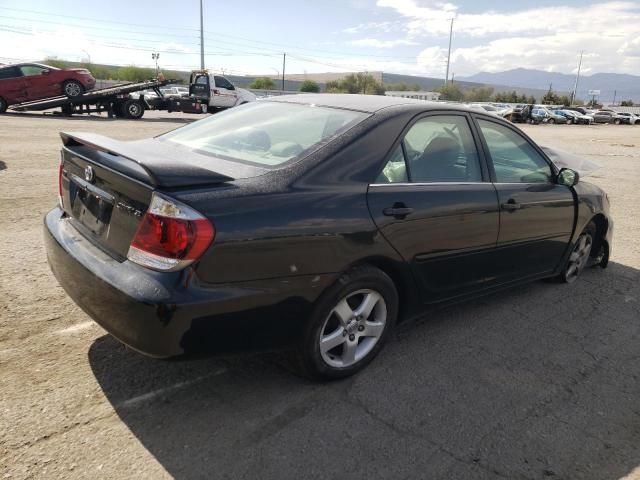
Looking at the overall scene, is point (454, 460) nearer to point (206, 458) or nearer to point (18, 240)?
point (206, 458)

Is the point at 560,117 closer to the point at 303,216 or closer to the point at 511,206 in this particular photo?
the point at 511,206

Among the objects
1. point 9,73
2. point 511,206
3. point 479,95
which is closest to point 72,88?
point 9,73

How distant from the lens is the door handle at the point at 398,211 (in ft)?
9.64

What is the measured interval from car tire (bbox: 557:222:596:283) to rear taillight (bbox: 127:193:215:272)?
3.60 m

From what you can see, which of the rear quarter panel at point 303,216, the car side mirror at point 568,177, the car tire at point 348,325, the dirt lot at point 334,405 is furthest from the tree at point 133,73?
the car tire at point 348,325

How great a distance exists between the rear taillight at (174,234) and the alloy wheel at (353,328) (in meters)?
0.85

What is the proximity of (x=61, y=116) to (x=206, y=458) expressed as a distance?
22.3m

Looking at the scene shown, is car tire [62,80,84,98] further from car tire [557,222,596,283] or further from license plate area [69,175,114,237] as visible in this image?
car tire [557,222,596,283]

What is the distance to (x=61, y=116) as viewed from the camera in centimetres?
2136

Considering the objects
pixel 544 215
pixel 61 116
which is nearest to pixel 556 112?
pixel 61 116

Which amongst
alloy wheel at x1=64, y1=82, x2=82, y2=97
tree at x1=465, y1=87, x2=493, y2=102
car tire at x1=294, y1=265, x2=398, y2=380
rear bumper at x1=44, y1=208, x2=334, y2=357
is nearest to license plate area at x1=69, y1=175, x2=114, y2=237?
rear bumper at x1=44, y1=208, x2=334, y2=357

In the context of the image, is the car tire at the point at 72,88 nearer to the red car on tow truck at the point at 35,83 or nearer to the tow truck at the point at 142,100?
the red car on tow truck at the point at 35,83

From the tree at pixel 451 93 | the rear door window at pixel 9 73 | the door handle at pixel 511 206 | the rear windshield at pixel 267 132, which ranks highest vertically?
the tree at pixel 451 93

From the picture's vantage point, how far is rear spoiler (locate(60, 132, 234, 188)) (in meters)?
2.35
